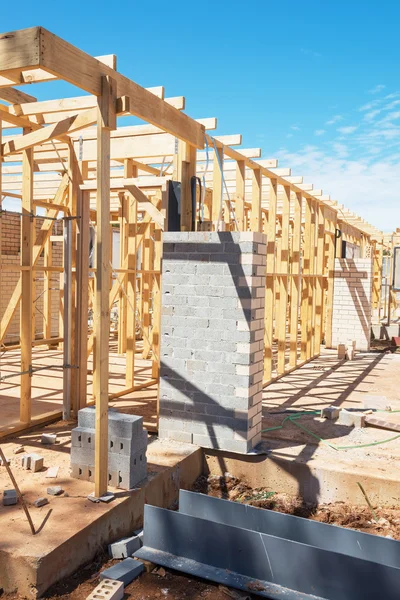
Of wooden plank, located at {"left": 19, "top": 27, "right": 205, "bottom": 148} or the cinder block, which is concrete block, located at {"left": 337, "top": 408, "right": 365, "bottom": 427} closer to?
the cinder block

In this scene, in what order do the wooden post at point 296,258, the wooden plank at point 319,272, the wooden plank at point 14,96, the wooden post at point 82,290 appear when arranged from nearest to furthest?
the wooden plank at point 14,96 → the wooden post at point 82,290 → the wooden post at point 296,258 → the wooden plank at point 319,272

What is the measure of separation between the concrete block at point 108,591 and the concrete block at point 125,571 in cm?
9

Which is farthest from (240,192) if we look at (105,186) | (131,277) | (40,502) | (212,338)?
(40,502)

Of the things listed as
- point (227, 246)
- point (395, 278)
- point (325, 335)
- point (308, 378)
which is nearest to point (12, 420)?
point (227, 246)

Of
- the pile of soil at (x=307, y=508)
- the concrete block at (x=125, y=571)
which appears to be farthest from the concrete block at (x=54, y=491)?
the pile of soil at (x=307, y=508)

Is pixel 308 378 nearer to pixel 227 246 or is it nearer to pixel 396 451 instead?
pixel 396 451

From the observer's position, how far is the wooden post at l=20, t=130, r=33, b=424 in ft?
18.6

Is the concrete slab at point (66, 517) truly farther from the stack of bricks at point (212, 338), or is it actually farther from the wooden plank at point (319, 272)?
the wooden plank at point (319, 272)

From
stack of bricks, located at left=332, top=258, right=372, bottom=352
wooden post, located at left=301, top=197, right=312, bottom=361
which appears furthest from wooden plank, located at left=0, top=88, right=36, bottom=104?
stack of bricks, located at left=332, top=258, right=372, bottom=352

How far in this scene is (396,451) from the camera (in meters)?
5.41

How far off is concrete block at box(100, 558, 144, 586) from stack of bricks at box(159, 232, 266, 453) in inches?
72.9

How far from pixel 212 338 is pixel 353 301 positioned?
8.04 metres

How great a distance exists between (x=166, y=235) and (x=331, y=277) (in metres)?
8.09

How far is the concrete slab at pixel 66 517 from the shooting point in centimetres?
322
